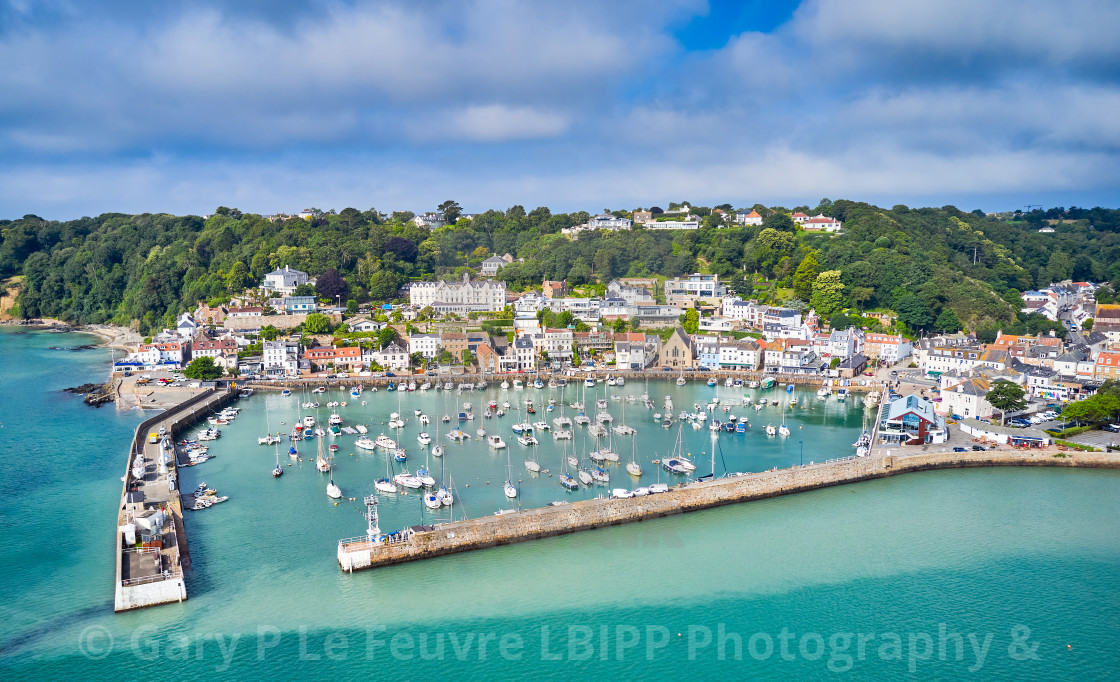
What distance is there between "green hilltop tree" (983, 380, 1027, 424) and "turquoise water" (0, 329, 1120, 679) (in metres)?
3.52

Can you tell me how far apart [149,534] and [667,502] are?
936 centimetres

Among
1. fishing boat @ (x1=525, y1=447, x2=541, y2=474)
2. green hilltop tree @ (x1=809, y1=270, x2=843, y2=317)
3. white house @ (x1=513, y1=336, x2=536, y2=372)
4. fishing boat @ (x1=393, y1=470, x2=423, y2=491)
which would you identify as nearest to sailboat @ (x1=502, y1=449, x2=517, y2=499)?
fishing boat @ (x1=525, y1=447, x2=541, y2=474)

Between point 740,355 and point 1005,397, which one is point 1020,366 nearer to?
point 1005,397

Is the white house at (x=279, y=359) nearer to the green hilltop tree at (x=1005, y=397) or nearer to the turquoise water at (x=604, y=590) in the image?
the turquoise water at (x=604, y=590)

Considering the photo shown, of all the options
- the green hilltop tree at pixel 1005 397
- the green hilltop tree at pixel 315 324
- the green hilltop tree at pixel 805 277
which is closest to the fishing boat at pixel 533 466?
the green hilltop tree at pixel 1005 397

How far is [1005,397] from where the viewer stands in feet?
64.2

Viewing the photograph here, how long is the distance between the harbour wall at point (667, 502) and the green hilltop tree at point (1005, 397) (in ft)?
8.10

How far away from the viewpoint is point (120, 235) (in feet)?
167

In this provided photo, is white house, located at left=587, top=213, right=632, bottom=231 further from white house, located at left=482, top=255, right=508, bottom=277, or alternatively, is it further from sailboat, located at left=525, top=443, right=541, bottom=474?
sailboat, located at left=525, top=443, right=541, bottom=474

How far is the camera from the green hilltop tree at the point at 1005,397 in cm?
1950

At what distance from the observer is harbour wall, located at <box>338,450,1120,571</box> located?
39.2 ft

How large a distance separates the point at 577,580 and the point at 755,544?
3640mm

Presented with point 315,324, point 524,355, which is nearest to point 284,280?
point 315,324

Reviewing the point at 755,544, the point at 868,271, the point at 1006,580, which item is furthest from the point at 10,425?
the point at 868,271
